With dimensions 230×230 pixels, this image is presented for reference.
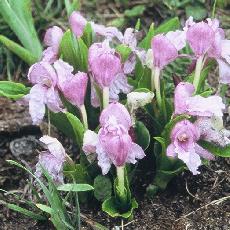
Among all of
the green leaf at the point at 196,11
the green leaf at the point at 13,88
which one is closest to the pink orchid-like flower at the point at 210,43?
the green leaf at the point at 13,88

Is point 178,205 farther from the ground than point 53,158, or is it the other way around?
point 53,158

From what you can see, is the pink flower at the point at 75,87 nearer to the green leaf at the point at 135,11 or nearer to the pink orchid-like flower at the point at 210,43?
the pink orchid-like flower at the point at 210,43

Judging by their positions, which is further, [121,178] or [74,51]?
[74,51]

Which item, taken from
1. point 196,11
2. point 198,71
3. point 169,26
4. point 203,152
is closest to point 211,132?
point 203,152

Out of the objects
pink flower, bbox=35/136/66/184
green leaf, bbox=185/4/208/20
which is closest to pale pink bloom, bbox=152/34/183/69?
pink flower, bbox=35/136/66/184

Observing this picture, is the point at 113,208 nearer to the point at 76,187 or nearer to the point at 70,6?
the point at 76,187

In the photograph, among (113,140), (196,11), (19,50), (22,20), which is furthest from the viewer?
(196,11)

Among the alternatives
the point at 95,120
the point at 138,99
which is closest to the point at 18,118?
the point at 95,120

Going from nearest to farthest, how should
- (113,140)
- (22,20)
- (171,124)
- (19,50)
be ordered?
(113,140), (171,124), (19,50), (22,20)
